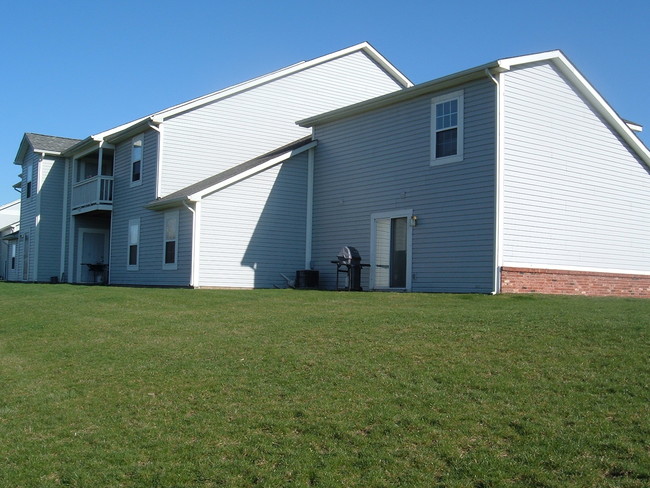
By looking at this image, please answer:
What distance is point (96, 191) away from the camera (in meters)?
26.3

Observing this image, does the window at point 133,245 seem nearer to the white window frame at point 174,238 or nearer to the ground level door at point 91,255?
the white window frame at point 174,238

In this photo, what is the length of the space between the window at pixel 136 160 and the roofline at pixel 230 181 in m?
2.62

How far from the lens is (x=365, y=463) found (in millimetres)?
5684

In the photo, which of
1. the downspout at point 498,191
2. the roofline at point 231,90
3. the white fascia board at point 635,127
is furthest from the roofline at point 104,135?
the white fascia board at point 635,127

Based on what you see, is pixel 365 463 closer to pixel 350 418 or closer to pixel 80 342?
pixel 350 418

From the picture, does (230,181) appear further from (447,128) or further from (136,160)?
(447,128)

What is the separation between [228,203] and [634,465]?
16.4m

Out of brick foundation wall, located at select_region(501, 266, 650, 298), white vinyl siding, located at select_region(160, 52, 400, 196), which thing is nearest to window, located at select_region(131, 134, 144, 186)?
white vinyl siding, located at select_region(160, 52, 400, 196)

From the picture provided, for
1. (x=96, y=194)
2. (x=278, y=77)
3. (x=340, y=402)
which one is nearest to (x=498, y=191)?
(x=340, y=402)

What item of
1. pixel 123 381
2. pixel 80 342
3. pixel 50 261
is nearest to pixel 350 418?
pixel 123 381

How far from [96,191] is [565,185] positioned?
1688cm

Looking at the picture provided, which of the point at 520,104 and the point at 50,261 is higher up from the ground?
the point at 520,104

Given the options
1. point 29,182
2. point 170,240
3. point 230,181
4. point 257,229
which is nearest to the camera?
point 230,181

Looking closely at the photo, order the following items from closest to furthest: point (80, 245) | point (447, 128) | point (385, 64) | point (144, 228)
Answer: point (447, 128), point (144, 228), point (385, 64), point (80, 245)
